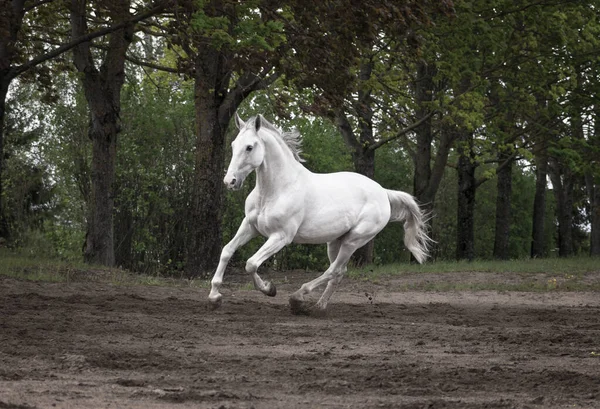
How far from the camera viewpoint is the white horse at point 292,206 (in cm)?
1230

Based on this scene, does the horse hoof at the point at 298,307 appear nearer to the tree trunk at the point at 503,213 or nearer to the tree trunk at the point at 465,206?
the tree trunk at the point at 465,206

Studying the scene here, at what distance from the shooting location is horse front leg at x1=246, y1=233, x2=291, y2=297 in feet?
40.2

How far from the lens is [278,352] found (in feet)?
31.3

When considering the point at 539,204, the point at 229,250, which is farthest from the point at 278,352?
the point at 539,204

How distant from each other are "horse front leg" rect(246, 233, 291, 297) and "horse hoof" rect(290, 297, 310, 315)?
0.41 m

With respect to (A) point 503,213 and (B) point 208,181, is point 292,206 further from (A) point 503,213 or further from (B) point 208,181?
(A) point 503,213

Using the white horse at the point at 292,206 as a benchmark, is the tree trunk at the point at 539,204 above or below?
above

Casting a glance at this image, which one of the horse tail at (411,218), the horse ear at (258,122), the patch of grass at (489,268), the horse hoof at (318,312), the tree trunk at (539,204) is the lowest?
the horse hoof at (318,312)

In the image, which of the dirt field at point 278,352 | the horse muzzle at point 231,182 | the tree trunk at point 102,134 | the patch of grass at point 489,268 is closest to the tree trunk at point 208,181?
the tree trunk at point 102,134

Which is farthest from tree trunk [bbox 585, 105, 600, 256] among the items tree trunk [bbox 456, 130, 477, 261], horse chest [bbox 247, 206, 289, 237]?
horse chest [bbox 247, 206, 289, 237]

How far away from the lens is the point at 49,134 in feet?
111

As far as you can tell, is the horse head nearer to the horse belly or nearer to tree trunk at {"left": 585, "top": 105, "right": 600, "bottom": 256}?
the horse belly

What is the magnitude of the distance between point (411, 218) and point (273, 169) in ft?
10.1

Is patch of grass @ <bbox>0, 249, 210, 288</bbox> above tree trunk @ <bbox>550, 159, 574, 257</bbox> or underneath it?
underneath
